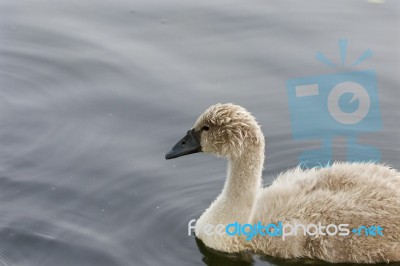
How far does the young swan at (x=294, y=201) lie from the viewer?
8.09 metres

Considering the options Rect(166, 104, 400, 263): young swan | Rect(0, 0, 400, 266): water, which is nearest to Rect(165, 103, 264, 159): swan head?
Rect(166, 104, 400, 263): young swan

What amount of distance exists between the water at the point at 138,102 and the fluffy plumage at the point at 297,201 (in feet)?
0.99

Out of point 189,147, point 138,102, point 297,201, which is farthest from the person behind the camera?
point 138,102

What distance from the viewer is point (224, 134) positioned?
8.43 metres

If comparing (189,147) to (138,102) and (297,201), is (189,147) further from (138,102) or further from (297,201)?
(138,102)

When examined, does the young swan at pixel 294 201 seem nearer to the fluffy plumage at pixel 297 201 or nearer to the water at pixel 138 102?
the fluffy plumage at pixel 297 201

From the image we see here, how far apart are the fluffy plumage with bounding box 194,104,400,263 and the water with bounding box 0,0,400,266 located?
30 cm

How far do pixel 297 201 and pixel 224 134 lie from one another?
958 mm

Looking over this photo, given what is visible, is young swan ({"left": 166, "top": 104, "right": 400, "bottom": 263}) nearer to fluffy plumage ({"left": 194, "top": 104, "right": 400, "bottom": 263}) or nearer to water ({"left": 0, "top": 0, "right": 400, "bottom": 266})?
fluffy plumage ({"left": 194, "top": 104, "right": 400, "bottom": 263})

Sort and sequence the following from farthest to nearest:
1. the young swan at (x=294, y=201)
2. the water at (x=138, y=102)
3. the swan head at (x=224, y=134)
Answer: the water at (x=138, y=102)
the swan head at (x=224, y=134)
the young swan at (x=294, y=201)

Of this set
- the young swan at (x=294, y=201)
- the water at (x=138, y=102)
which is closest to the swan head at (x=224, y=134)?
the young swan at (x=294, y=201)

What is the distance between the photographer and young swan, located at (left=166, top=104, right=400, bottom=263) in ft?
26.5

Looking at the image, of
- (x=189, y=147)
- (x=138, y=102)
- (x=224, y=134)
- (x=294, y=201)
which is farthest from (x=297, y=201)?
(x=138, y=102)

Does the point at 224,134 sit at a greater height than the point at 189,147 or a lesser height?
greater
